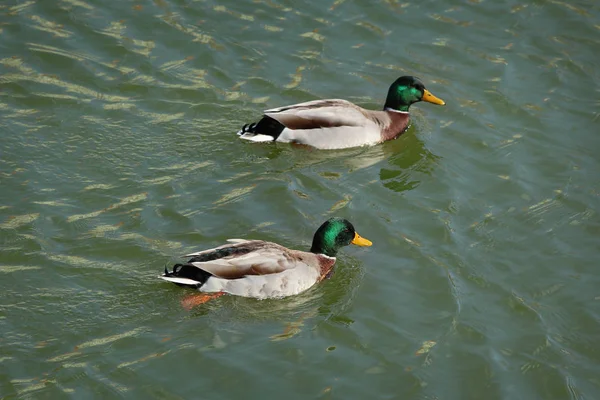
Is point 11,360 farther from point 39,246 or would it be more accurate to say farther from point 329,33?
point 329,33

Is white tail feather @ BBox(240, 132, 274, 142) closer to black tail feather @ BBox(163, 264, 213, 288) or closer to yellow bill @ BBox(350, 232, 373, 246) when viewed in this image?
yellow bill @ BBox(350, 232, 373, 246)

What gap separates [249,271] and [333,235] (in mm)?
994

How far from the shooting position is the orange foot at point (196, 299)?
871 centimetres

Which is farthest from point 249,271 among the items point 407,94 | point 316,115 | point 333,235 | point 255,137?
point 407,94

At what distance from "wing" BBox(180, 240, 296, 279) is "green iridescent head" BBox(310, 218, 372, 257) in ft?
1.47

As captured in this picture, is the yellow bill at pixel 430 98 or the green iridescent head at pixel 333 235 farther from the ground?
the yellow bill at pixel 430 98

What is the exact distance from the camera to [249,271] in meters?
8.94

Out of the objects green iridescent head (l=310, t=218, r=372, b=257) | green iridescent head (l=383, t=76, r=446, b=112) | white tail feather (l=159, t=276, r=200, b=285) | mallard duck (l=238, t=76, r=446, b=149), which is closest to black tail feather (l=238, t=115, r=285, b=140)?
mallard duck (l=238, t=76, r=446, b=149)

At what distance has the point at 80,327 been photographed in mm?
8055

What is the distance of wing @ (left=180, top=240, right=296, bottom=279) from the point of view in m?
8.81

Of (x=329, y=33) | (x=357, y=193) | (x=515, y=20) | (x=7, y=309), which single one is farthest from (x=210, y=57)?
(x=7, y=309)

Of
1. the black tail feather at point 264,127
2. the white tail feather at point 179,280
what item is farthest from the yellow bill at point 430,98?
the white tail feather at point 179,280

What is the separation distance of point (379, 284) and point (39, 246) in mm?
3261

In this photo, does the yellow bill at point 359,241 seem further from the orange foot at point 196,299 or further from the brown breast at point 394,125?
the brown breast at point 394,125
